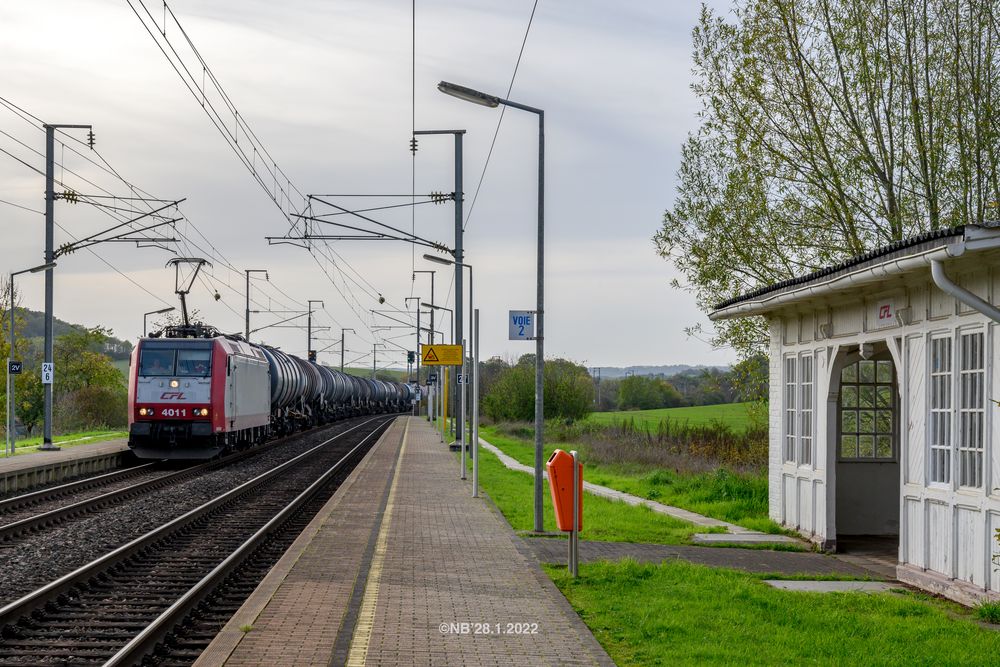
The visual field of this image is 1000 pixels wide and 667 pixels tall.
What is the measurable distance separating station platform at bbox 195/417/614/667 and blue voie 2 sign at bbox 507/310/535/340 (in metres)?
2.56

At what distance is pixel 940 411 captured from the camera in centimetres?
1101

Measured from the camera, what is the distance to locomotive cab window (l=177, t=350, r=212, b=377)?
29125 millimetres

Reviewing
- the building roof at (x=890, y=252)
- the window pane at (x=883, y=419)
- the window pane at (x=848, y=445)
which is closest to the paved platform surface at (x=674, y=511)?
the window pane at (x=848, y=445)

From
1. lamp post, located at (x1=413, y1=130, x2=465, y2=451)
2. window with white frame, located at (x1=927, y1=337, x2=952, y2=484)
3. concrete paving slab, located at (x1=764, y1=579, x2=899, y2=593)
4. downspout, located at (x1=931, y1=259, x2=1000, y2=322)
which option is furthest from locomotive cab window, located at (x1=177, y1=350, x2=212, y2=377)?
downspout, located at (x1=931, y1=259, x2=1000, y2=322)

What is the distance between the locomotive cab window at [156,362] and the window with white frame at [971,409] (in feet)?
72.7

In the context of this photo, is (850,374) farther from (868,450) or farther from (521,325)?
(521,325)

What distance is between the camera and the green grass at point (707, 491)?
1798 centimetres

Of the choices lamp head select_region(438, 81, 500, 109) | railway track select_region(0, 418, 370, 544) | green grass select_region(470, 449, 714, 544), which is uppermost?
lamp head select_region(438, 81, 500, 109)

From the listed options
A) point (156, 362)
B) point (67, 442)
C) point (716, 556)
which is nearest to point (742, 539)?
point (716, 556)

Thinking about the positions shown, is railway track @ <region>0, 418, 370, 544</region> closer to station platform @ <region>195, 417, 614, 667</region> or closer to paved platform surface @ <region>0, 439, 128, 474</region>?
paved platform surface @ <region>0, 439, 128, 474</region>

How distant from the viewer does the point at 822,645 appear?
8.28 metres

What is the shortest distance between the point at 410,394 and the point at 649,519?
9820 centimetres

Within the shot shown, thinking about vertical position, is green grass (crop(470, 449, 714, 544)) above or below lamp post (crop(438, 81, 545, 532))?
below

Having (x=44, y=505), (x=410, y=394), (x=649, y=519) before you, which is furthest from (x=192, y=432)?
(x=410, y=394)
